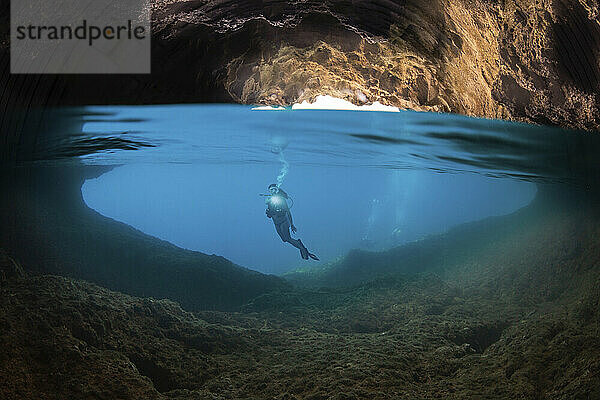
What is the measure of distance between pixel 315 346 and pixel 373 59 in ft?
12.6

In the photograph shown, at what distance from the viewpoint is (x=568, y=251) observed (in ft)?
24.2

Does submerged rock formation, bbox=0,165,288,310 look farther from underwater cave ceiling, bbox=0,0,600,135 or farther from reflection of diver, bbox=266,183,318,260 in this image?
underwater cave ceiling, bbox=0,0,600,135

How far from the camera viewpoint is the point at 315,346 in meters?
5.80

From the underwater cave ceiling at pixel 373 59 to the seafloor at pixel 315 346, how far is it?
2.27 meters

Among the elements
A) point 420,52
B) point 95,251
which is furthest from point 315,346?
point 95,251

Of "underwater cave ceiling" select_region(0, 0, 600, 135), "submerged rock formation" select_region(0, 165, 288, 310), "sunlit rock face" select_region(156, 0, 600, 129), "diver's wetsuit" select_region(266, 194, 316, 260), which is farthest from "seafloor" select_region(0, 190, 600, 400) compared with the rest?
"diver's wetsuit" select_region(266, 194, 316, 260)

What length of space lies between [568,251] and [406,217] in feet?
232

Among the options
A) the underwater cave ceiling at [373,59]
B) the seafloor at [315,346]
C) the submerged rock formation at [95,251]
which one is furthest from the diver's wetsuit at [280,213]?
the underwater cave ceiling at [373,59]

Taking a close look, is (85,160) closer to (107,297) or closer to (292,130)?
(107,297)

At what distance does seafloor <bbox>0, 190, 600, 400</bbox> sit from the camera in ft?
13.3

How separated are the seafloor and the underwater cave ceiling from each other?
227cm

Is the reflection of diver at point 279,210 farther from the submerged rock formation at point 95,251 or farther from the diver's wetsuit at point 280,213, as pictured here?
the submerged rock formation at point 95,251

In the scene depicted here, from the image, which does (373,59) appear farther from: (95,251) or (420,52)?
(95,251)

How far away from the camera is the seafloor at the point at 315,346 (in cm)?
405
